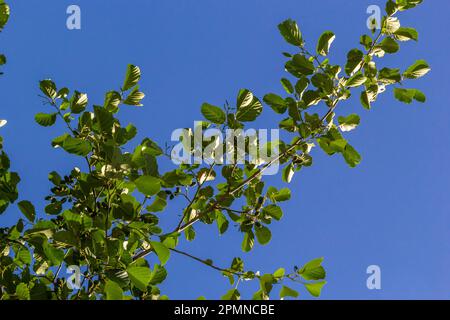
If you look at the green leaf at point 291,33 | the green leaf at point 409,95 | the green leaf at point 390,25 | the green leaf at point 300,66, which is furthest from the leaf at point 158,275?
the green leaf at point 390,25

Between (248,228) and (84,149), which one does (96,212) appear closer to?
(84,149)

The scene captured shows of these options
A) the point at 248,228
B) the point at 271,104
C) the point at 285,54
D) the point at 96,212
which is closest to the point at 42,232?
the point at 96,212

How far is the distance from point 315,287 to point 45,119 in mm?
1962

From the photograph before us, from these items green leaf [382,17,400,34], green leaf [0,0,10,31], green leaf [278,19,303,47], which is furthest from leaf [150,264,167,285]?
green leaf [382,17,400,34]

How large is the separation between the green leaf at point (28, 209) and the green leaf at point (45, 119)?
0.50 metres

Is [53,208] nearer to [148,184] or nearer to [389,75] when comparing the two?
[148,184]

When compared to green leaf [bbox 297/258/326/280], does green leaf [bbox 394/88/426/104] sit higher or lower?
higher

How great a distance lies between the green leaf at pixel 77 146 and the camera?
2.82 m

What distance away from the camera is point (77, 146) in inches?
112

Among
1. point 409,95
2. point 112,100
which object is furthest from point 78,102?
point 409,95

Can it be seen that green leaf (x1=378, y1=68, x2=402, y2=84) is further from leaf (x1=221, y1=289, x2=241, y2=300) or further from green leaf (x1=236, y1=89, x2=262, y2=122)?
leaf (x1=221, y1=289, x2=241, y2=300)

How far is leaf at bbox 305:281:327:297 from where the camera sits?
299cm

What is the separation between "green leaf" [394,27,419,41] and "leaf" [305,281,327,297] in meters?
1.69
